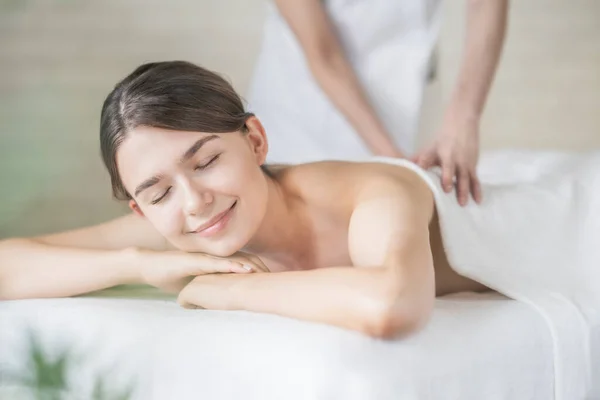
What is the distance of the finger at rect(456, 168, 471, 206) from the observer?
36.4 inches

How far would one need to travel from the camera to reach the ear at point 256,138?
82cm

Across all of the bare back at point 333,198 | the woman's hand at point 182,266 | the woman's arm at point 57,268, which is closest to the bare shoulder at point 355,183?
the bare back at point 333,198

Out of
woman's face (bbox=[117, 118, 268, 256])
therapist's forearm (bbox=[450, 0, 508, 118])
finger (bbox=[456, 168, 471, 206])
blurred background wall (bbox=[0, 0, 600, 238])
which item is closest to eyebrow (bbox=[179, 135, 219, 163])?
woman's face (bbox=[117, 118, 268, 256])

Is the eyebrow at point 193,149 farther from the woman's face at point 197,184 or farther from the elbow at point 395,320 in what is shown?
the elbow at point 395,320

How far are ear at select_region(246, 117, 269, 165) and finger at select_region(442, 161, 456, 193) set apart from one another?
22 centimetres

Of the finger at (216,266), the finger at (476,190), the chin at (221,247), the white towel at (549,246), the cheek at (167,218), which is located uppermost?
the cheek at (167,218)

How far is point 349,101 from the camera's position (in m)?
1.08

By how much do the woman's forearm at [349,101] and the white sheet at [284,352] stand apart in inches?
12.0

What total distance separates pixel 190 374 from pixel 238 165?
0.21 m

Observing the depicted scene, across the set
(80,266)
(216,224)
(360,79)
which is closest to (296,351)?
(216,224)

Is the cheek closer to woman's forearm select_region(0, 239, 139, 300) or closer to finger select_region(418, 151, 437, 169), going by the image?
woman's forearm select_region(0, 239, 139, 300)

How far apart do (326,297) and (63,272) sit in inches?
14.5

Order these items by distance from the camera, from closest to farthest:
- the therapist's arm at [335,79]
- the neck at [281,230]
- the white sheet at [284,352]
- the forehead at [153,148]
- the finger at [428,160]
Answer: the white sheet at [284,352], the forehead at [153,148], the neck at [281,230], the finger at [428,160], the therapist's arm at [335,79]

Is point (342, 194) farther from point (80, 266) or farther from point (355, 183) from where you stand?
point (80, 266)
